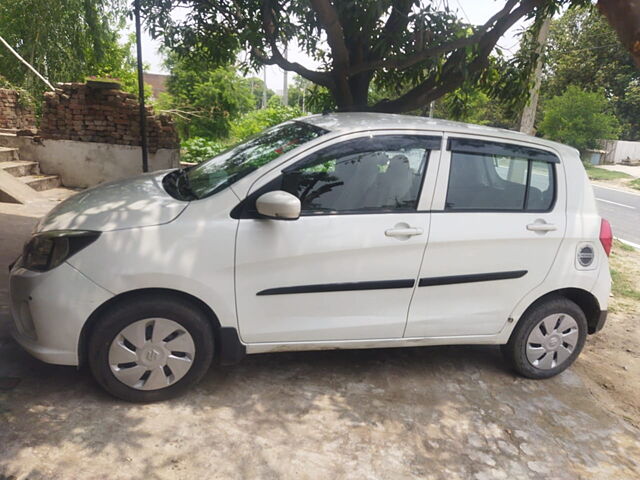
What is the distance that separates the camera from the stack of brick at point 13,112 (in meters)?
11.6

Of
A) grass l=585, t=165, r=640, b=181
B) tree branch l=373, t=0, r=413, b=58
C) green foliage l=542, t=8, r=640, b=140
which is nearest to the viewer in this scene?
tree branch l=373, t=0, r=413, b=58

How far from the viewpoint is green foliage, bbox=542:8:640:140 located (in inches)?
1090

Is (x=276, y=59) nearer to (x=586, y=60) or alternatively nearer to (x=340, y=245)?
(x=340, y=245)

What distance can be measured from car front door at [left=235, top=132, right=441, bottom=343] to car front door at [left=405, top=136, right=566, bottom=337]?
0.45 feet

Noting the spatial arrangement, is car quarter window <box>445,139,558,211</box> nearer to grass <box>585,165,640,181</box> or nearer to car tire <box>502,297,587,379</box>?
car tire <box>502,297,587,379</box>

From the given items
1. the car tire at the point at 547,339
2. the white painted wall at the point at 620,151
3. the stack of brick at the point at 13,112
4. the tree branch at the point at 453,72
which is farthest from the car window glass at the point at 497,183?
the white painted wall at the point at 620,151

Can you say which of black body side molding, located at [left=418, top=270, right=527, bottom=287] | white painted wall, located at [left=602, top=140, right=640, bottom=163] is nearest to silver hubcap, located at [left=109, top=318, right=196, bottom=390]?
black body side molding, located at [left=418, top=270, right=527, bottom=287]

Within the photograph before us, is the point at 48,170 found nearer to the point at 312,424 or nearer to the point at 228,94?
the point at 312,424

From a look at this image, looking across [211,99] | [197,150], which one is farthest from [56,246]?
[211,99]

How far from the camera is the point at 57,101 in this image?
9406 millimetres

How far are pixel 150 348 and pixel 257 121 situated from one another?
17874 mm

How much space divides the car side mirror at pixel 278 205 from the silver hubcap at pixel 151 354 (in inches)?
32.7

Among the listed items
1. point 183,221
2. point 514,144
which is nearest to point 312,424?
point 183,221

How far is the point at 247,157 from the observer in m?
3.66
